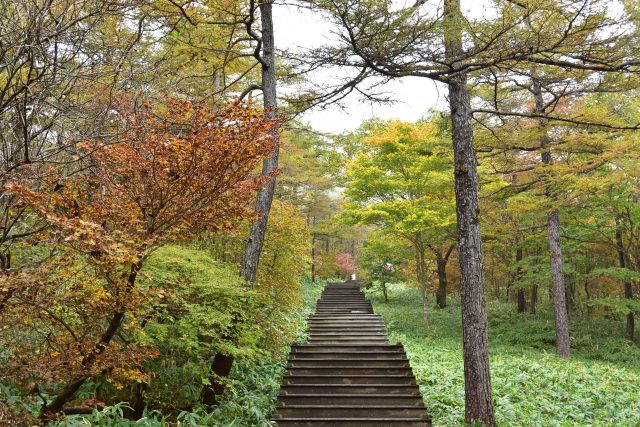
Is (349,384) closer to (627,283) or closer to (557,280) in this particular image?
(557,280)

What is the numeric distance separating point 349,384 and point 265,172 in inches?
170

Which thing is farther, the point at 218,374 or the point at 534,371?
the point at 534,371

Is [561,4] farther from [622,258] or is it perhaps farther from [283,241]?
[622,258]

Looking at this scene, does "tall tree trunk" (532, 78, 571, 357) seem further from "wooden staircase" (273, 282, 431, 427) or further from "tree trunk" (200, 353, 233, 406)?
"tree trunk" (200, 353, 233, 406)

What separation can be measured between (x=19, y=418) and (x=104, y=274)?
45.9 inches

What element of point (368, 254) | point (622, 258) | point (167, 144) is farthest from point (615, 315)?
point (167, 144)

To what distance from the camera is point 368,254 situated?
1934 cm

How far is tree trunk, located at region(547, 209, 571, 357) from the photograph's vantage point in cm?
1255

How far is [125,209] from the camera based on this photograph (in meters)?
4.04

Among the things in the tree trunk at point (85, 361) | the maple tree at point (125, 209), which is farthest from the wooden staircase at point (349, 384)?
the maple tree at point (125, 209)

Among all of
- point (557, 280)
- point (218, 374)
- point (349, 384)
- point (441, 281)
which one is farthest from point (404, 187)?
point (218, 374)

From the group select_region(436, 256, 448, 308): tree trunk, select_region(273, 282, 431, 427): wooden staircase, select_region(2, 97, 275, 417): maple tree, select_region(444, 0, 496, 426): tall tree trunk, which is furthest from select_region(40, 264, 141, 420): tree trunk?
select_region(436, 256, 448, 308): tree trunk

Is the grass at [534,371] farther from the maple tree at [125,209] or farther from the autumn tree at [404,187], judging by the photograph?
the maple tree at [125,209]

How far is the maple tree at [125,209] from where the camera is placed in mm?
3539
